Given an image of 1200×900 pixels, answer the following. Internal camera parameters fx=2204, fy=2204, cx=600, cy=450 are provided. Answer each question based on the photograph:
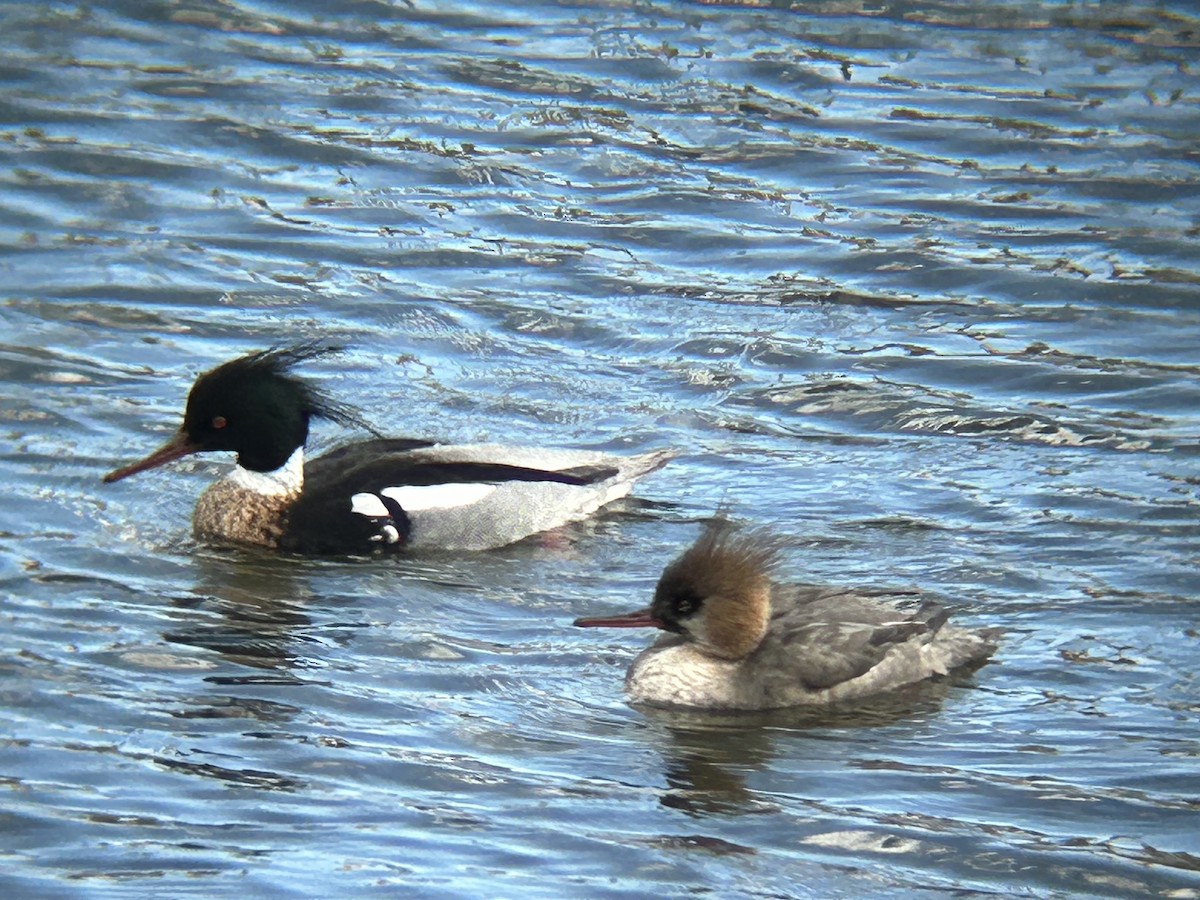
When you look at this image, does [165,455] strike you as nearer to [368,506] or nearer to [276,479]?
[276,479]

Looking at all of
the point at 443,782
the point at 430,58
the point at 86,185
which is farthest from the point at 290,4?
the point at 443,782

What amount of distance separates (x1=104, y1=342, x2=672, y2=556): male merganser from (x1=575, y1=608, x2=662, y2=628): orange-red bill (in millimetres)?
2067

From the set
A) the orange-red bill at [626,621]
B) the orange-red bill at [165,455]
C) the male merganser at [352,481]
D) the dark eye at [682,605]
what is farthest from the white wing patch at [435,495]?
the dark eye at [682,605]

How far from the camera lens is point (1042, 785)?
281 inches

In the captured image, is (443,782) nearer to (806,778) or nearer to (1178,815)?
(806,778)

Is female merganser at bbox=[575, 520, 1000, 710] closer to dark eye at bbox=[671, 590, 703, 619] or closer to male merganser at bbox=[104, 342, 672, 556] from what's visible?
dark eye at bbox=[671, 590, 703, 619]

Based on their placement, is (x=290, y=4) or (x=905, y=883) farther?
(x=290, y=4)

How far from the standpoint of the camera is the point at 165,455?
33.1ft

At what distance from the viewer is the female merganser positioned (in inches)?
319

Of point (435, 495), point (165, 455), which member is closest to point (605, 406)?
point (435, 495)

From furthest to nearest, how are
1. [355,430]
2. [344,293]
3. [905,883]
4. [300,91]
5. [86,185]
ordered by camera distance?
[300,91], [86,185], [344,293], [355,430], [905,883]

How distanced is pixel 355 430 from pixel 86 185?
400 centimetres

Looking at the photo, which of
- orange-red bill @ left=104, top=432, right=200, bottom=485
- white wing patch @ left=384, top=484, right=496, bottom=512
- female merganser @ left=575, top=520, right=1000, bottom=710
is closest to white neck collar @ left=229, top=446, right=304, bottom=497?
orange-red bill @ left=104, top=432, right=200, bottom=485

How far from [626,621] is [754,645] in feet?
1.67
